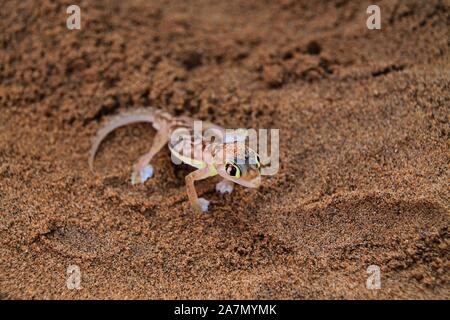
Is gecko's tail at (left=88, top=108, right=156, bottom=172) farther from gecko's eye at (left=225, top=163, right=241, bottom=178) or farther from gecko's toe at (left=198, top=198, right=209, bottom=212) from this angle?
gecko's eye at (left=225, top=163, right=241, bottom=178)

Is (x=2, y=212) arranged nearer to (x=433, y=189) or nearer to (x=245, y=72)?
(x=245, y=72)

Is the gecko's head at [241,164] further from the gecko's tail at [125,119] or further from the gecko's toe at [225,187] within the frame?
the gecko's tail at [125,119]

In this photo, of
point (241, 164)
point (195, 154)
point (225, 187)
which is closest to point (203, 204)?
point (225, 187)

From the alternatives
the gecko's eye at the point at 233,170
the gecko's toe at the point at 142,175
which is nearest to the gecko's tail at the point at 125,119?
the gecko's toe at the point at 142,175

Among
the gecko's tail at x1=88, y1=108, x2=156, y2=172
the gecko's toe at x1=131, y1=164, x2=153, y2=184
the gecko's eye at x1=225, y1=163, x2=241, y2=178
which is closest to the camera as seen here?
the gecko's eye at x1=225, y1=163, x2=241, y2=178

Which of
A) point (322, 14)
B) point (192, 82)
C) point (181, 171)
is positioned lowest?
point (181, 171)

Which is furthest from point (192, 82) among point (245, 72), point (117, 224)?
point (117, 224)

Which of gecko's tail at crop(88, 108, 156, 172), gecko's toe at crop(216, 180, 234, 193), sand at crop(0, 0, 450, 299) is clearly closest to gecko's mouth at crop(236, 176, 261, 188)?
sand at crop(0, 0, 450, 299)
